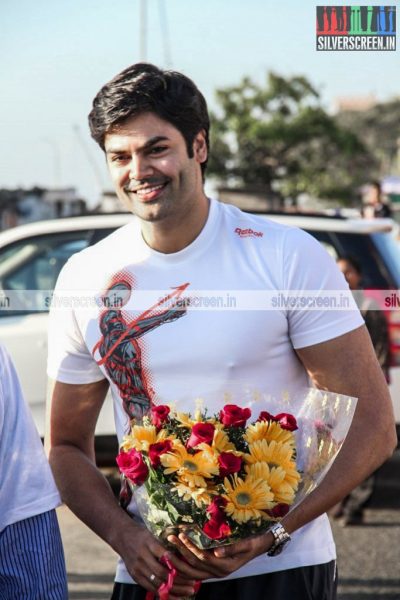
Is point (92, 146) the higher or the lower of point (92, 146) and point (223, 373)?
the higher

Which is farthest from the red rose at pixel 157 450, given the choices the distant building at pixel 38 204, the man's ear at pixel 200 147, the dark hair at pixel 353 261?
the dark hair at pixel 353 261

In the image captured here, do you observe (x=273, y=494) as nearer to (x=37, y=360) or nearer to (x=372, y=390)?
(x=372, y=390)

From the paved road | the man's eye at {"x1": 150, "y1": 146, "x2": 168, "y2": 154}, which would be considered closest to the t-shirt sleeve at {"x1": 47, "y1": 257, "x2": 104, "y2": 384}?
the man's eye at {"x1": 150, "y1": 146, "x2": 168, "y2": 154}

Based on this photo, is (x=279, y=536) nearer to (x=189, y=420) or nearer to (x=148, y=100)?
(x=189, y=420)

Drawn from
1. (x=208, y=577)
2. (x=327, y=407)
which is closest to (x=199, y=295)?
(x=327, y=407)

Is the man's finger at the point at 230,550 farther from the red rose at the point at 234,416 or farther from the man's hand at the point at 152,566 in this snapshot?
the red rose at the point at 234,416

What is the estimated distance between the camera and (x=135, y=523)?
7.64 ft

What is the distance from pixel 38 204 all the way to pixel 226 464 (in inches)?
199

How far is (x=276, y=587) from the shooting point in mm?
2348

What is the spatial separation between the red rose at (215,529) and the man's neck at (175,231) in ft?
2.39

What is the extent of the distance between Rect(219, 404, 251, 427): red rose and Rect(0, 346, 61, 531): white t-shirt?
0.44m

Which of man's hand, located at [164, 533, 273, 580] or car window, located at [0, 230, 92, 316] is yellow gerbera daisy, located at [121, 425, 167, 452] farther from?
car window, located at [0, 230, 92, 316]

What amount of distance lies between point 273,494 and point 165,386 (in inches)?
17.2

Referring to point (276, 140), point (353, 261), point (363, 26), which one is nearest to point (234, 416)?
point (363, 26)
